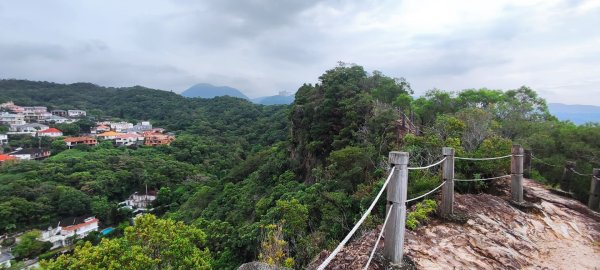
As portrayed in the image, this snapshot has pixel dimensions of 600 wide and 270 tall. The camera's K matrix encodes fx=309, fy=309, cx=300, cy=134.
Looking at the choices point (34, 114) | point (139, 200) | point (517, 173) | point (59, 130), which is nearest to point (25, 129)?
point (59, 130)

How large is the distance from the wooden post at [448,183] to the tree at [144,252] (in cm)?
744

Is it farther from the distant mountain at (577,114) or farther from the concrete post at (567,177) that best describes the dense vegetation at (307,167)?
the distant mountain at (577,114)

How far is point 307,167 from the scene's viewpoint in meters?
20.5

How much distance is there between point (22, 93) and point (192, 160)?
8231 cm

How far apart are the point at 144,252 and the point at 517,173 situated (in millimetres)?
9349

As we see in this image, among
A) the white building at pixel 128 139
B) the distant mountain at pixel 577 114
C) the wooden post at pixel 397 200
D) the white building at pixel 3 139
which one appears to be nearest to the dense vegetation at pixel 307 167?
the distant mountain at pixel 577 114

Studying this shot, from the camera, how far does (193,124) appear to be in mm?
71562

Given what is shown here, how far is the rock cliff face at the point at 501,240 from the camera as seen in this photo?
322cm

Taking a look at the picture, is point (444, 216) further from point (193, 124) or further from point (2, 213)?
point (193, 124)

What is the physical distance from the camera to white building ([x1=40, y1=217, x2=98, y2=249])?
28250mm

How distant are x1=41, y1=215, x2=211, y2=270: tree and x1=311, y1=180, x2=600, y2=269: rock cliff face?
7.15 m

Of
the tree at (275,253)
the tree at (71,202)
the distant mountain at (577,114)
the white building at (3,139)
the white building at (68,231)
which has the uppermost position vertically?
the distant mountain at (577,114)

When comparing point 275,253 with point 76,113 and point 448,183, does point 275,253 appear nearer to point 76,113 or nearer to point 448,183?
point 448,183

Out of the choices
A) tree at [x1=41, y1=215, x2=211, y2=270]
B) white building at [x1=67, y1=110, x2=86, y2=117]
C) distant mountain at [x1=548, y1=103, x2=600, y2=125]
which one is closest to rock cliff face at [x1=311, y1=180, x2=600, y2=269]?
distant mountain at [x1=548, y1=103, x2=600, y2=125]
